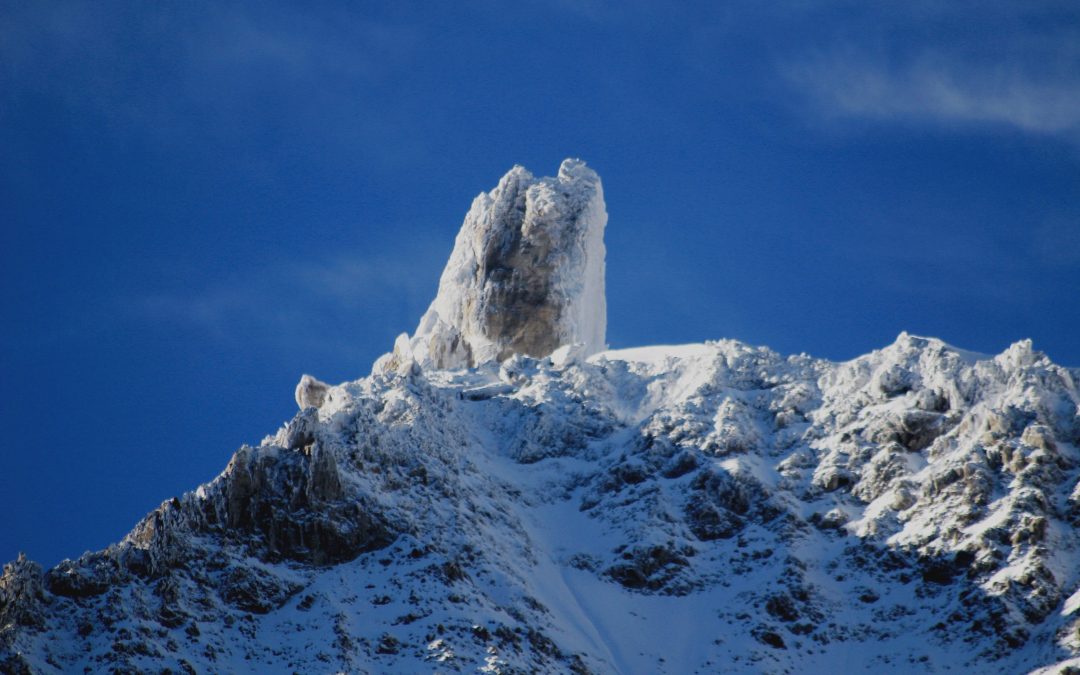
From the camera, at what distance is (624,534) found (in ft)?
412

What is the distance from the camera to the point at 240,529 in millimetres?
108875

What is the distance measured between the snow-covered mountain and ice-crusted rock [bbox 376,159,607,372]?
20088 mm

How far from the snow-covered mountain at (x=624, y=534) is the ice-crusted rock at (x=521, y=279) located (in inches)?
791

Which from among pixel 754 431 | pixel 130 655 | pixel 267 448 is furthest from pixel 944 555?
pixel 130 655

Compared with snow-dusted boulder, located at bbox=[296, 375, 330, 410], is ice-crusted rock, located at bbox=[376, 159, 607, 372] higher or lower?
higher

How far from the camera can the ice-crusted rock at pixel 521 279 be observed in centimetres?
17312

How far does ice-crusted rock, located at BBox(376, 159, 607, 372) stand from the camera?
173m

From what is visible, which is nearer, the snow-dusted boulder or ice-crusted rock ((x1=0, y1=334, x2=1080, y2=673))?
ice-crusted rock ((x1=0, y1=334, x2=1080, y2=673))

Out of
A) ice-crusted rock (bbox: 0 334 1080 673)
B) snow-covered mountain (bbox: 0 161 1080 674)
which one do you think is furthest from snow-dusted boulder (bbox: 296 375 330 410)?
ice-crusted rock (bbox: 0 334 1080 673)

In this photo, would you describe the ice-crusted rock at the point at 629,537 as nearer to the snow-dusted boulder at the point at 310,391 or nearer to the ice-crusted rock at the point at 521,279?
the snow-dusted boulder at the point at 310,391

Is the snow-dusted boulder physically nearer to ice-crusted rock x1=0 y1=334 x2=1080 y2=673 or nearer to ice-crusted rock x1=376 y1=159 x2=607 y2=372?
ice-crusted rock x1=0 y1=334 x2=1080 y2=673

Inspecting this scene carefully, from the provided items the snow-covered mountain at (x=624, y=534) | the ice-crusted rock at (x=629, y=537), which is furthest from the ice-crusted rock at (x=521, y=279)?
the ice-crusted rock at (x=629, y=537)

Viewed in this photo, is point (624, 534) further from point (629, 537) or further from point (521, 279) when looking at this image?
point (521, 279)

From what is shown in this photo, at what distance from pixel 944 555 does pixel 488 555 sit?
3153cm
